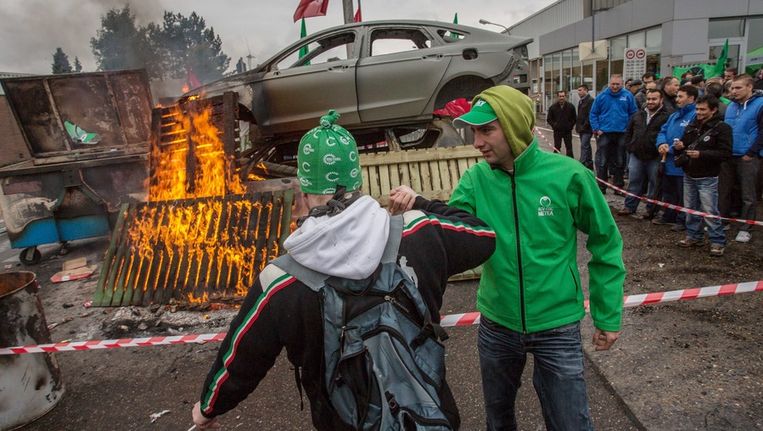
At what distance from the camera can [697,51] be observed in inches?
696

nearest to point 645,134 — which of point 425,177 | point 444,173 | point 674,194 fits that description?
point 674,194

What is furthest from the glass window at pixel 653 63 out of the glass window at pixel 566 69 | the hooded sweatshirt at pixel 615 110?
the hooded sweatshirt at pixel 615 110

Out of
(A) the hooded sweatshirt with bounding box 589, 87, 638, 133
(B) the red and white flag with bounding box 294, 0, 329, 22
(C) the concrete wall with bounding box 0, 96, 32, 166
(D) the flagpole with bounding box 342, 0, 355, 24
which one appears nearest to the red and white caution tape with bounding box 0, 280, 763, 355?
(A) the hooded sweatshirt with bounding box 589, 87, 638, 133

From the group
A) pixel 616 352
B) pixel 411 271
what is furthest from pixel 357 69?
pixel 411 271

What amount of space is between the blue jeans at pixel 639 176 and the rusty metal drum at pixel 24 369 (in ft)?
24.3

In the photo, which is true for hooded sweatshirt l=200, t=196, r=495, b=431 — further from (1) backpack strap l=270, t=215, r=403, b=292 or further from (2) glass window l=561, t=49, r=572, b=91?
(2) glass window l=561, t=49, r=572, b=91

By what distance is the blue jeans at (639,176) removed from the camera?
6.86m

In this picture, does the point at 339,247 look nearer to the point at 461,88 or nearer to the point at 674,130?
the point at 674,130

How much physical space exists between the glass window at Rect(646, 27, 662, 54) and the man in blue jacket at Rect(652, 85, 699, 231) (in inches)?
605

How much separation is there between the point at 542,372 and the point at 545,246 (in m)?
0.59

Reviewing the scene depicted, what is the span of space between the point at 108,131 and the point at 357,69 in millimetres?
4728

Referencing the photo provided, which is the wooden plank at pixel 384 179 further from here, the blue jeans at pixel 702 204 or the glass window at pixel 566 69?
the glass window at pixel 566 69

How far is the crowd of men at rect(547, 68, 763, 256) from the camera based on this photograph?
5418 mm

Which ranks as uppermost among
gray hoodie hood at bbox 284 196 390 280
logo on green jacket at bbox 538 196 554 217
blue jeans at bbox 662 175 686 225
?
gray hoodie hood at bbox 284 196 390 280
